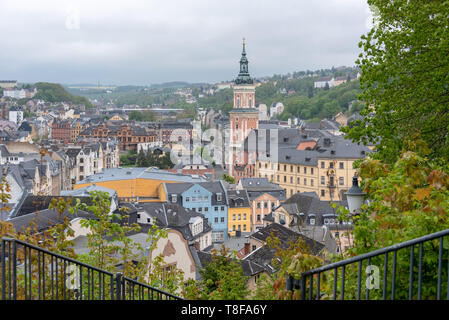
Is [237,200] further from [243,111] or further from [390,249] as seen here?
[390,249]

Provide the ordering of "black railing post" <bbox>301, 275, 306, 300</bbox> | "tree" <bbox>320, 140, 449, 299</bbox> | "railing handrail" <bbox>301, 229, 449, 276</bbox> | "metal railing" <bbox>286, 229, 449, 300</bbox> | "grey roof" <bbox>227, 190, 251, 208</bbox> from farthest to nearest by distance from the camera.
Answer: "grey roof" <bbox>227, 190, 251, 208</bbox> < "black railing post" <bbox>301, 275, 306, 300</bbox> < "tree" <bbox>320, 140, 449, 299</bbox> < "metal railing" <bbox>286, 229, 449, 300</bbox> < "railing handrail" <bbox>301, 229, 449, 276</bbox>

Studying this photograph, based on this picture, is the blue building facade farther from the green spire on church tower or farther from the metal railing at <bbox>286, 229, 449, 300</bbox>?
the green spire on church tower

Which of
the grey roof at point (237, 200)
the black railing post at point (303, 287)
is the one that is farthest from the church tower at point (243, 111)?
the black railing post at point (303, 287)

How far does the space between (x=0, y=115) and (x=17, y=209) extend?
462 ft

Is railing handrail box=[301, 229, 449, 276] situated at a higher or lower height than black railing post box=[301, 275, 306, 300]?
higher

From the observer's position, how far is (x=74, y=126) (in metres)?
136

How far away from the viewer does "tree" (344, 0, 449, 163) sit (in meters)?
12.8

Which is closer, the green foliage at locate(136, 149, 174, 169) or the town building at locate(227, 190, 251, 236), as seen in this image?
the town building at locate(227, 190, 251, 236)

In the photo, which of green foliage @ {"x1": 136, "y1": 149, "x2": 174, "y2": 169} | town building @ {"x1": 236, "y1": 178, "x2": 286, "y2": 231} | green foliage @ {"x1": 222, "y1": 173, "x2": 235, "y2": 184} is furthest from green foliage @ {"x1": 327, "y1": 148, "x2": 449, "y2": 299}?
green foliage @ {"x1": 136, "y1": 149, "x2": 174, "y2": 169}

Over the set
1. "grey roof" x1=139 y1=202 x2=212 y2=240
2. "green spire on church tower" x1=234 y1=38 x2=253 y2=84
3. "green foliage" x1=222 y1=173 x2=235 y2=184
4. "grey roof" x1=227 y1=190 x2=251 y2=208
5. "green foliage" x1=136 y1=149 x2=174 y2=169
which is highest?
"green spire on church tower" x1=234 y1=38 x2=253 y2=84

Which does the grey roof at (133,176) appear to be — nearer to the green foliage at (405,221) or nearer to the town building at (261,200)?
the town building at (261,200)

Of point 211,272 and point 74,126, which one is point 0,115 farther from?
point 211,272

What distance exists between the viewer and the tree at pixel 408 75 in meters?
12.8
